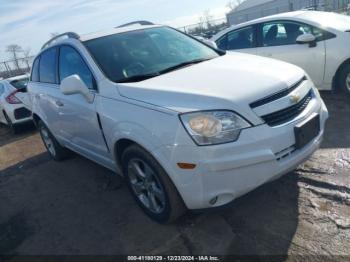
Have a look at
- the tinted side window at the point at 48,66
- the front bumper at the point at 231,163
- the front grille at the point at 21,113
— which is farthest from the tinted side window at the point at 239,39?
the front grille at the point at 21,113

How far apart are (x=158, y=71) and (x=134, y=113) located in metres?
0.71

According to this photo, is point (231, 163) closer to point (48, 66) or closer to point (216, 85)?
point (216, 85)

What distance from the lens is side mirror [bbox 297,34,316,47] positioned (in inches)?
231

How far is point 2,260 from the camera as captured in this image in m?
3.57

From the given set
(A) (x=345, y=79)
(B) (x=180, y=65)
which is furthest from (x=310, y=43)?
(B) (x=180, y=65)

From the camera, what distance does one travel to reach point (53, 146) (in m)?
5.95

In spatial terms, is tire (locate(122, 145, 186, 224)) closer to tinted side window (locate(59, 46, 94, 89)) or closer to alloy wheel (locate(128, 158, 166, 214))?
alloy wheel (locate(128, 158, 166, 214))

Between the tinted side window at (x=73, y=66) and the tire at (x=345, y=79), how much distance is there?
13.0ft

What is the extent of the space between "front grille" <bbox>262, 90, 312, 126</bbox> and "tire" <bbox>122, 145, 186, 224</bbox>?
952mm

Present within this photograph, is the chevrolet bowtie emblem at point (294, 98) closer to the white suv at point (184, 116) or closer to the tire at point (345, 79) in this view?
the white suv at point (184, 116)

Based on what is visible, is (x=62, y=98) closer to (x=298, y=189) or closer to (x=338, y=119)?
(x=298, y=189)

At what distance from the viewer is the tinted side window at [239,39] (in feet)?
22.8

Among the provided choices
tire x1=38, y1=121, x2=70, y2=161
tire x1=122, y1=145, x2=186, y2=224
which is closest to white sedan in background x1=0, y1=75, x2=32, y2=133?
tire x1=38, y1=121, x2=70, y2=161

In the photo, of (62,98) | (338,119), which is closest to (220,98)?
(62,98)
